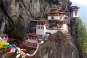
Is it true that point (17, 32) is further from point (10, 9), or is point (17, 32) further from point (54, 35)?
point (54, 35)

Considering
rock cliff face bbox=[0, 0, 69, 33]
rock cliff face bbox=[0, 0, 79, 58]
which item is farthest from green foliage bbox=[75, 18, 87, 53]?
rock cliff face bbox=[0, 0, 69, 33]

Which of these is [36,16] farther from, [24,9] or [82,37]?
[82,37]

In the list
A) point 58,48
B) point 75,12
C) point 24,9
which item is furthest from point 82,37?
point 24,9

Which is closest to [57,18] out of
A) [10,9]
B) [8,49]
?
[10,9]

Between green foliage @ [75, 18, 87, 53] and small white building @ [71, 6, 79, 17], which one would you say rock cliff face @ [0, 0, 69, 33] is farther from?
green foliage @ [75, 18, 87, 53]

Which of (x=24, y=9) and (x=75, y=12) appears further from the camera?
(x=75, y=12)

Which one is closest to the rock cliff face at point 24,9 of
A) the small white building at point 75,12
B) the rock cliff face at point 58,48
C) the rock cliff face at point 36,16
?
the rock cliff face at point 36,16

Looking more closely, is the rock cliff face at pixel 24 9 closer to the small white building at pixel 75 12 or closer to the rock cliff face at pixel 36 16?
the rock cliff face at pixel 36 16

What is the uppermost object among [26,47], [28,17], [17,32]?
[28,17]

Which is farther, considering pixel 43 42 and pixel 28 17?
pixel 28 17

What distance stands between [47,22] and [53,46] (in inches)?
245

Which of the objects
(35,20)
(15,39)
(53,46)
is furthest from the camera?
(35,20)

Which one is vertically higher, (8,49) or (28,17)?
(28,17)

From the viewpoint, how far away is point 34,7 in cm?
3089
